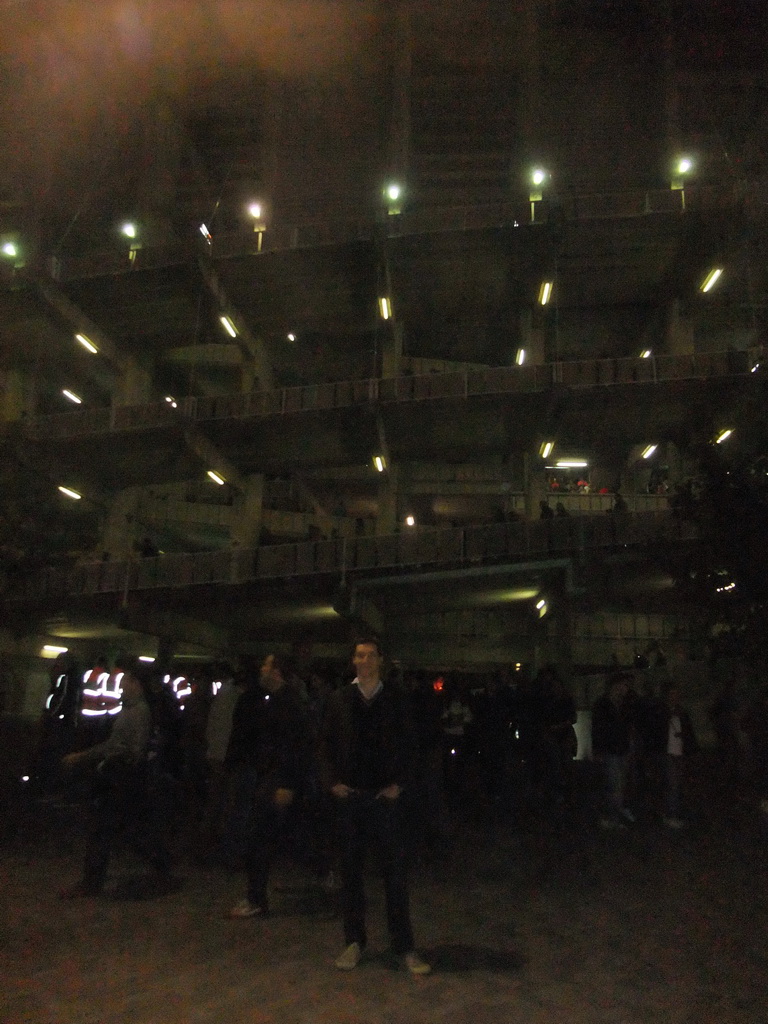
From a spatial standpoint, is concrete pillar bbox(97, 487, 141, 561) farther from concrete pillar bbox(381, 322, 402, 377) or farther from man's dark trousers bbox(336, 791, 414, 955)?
man's dark trousers bbox(336, 791, 414, 955)

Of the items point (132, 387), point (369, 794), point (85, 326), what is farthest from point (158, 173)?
point (369, 794)

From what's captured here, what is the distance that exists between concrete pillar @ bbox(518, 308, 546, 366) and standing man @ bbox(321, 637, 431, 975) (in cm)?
2459

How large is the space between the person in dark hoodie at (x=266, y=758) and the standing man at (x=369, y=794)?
81cm

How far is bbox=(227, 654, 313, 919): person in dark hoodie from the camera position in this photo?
5035 millimetres

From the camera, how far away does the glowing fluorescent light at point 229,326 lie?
2816cm

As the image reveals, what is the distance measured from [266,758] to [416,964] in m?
1.61

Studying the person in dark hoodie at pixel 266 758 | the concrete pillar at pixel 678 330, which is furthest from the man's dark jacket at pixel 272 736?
the concrete pillar at pixel 678 330

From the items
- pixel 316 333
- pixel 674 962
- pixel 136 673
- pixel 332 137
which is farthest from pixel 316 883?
pixel 332 137

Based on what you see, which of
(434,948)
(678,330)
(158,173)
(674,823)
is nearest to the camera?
(434,948)

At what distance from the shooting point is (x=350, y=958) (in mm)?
4113

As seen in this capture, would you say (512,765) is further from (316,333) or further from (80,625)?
(316,333)

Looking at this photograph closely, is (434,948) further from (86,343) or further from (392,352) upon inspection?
(86,343)

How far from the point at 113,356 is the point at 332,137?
11.8 meters

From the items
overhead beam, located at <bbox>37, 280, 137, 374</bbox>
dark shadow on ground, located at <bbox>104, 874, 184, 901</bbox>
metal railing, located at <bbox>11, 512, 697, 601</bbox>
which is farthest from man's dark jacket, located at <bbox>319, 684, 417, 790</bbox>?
overhead beam, located at <bbox>37, 280, 137, 374</bbox>
